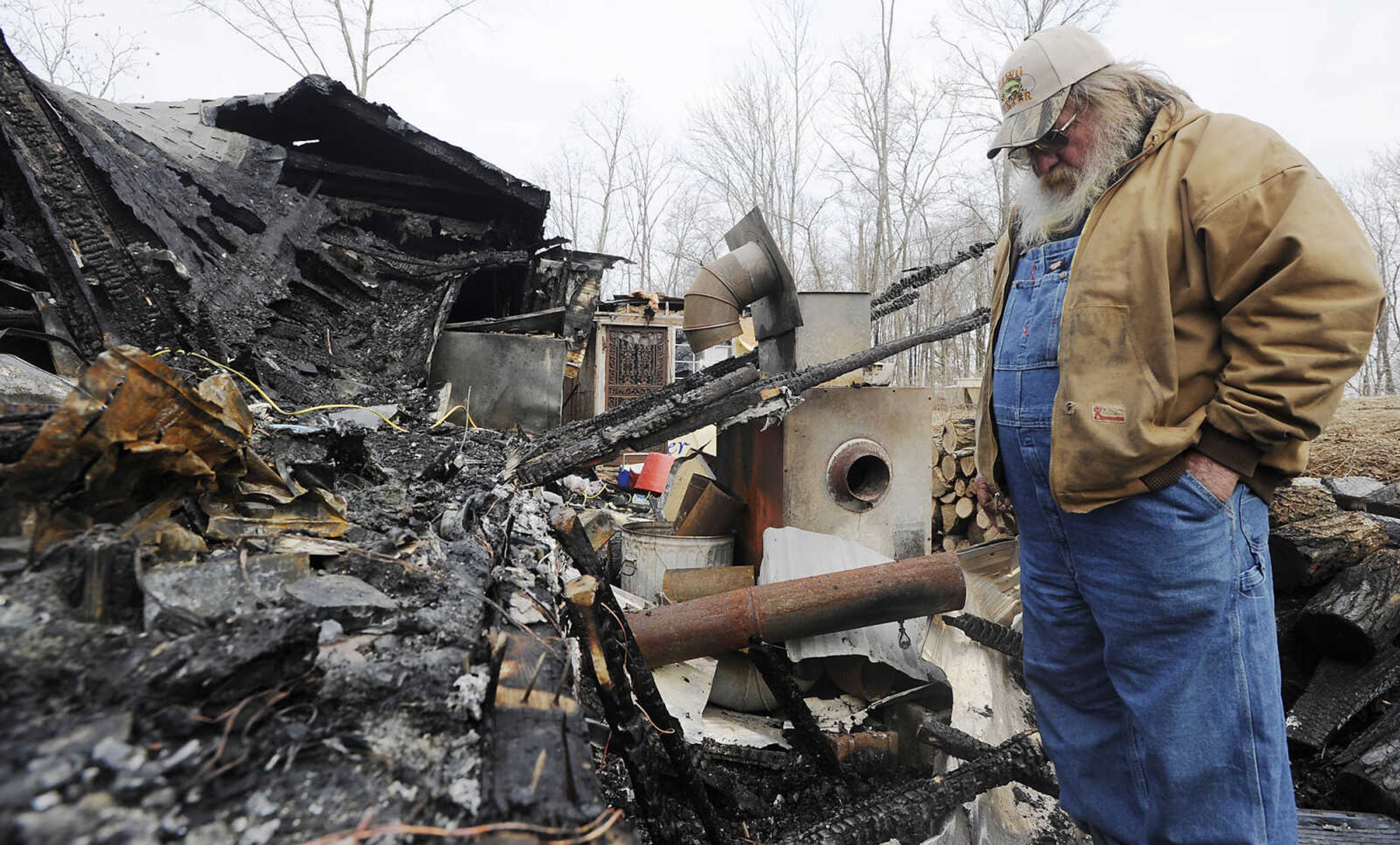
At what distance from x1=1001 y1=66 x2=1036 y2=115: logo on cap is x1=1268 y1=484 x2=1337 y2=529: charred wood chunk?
138 inches

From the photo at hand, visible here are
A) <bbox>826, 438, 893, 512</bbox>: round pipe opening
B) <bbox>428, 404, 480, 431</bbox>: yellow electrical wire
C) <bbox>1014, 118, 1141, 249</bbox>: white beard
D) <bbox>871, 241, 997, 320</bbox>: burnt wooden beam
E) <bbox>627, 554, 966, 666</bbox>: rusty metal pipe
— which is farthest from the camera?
<bbox>826, 438, 893, 512</bbox>: round pipe opening

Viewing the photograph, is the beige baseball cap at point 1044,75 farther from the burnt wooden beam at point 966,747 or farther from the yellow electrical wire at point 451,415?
the yellow electrical wire at point 451,415

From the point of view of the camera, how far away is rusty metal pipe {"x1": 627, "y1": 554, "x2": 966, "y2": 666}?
3291 millimetres

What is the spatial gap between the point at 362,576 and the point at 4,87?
4779mm

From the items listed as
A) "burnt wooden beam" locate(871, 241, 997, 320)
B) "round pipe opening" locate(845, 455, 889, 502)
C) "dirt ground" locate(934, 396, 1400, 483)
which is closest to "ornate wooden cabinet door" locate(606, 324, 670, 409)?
"burnt wooden beam" locate(871, 241, 997, 320)

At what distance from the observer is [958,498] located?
6.79 meters

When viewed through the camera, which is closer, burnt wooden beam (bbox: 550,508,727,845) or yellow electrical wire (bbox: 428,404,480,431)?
burnt wooden beam (bbox: 550,508,727,845)

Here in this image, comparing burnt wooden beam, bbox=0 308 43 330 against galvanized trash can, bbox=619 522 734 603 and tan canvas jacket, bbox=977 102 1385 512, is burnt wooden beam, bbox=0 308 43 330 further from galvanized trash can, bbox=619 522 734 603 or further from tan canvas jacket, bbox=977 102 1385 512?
tan canvas jacket, bbox=977 102 1385 512

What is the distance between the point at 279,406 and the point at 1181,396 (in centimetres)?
455

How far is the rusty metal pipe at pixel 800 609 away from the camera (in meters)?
3.29

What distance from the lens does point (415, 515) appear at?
226 centimetres

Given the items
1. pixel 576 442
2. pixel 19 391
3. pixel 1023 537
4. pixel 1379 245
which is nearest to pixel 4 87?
pixel 19 391

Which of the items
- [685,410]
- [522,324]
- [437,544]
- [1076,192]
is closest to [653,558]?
[685,410]

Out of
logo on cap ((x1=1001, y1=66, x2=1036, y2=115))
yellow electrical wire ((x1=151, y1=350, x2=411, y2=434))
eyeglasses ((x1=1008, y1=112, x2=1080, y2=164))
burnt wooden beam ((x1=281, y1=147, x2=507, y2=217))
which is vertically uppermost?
burnt wooden beam ((x1=281, y1=147, x2=507, y2=217))
